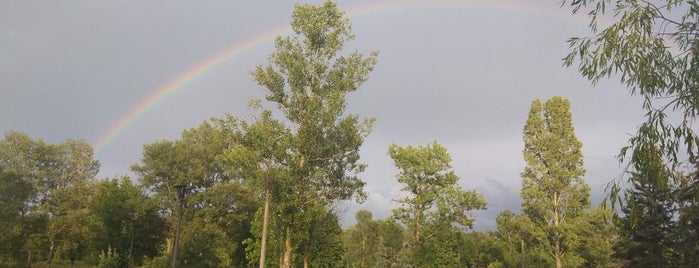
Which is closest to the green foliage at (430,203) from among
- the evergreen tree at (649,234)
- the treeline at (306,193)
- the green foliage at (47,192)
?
the treeline at (306,193)

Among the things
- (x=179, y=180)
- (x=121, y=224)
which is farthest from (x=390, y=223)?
(x=121, y=224)

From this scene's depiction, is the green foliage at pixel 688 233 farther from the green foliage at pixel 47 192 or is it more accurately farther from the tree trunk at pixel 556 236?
the green foliage at pixel 47 192

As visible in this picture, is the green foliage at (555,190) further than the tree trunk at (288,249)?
Yes

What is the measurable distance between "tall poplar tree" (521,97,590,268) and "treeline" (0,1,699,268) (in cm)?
12

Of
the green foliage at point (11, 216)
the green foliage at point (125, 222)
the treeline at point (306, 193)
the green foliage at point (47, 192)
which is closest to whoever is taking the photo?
the treeline at point (306, 193)

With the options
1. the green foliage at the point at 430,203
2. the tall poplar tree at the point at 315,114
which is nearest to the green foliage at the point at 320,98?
the tall poplar tree at the point at 315,114

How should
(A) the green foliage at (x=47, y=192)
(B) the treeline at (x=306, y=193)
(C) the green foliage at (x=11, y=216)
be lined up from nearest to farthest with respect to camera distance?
(B) the treeline at (x=306, y=193)
(C) the green foliage at (x=11, y=216)
(A) the green foliage at (x=47, y=192)

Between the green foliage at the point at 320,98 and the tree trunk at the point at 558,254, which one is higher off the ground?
the green foliage at the point at 320,98

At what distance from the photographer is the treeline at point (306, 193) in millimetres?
24672

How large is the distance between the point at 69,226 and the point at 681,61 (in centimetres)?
4825

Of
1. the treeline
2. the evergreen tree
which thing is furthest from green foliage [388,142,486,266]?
the evergreen tree

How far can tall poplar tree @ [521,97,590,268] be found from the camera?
1586 inches

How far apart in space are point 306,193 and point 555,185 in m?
25.1

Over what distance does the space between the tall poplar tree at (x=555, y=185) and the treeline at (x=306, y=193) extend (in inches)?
4.6
